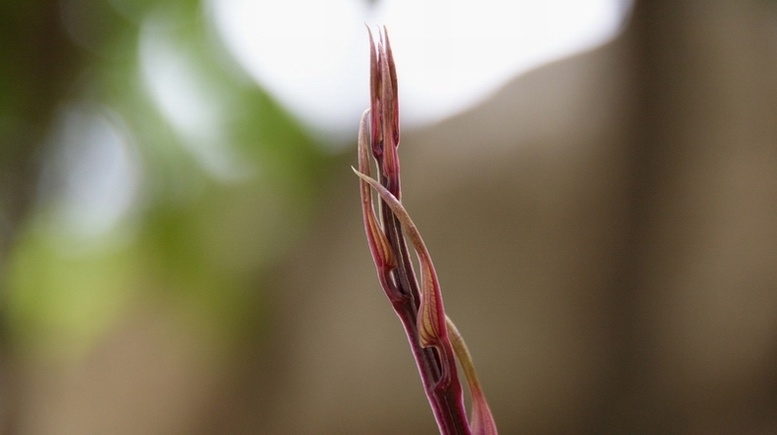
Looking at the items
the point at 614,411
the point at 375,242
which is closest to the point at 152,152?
the point at 375,242

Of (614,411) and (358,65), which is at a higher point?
(358,65)

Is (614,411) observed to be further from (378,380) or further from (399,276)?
(399,276)

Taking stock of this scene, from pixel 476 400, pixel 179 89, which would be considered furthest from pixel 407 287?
pixel 179 89

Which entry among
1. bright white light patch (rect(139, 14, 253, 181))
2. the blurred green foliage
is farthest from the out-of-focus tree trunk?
bright white light patch (rect(139, 14, 253, 181))

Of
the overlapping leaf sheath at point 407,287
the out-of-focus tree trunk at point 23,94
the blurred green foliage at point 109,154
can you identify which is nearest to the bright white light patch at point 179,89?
the blurred green foliage at point 109,154

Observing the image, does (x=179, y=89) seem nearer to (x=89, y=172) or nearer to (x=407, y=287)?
(x=89, y=172)

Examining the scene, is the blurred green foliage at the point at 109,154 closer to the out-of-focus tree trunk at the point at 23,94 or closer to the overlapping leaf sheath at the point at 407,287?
the out-of-focus tree trunk at the point at 23,94

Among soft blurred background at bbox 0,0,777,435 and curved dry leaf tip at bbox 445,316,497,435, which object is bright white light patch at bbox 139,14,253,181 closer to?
soft blurred background at bbox 0,0,777,435
